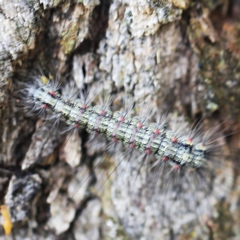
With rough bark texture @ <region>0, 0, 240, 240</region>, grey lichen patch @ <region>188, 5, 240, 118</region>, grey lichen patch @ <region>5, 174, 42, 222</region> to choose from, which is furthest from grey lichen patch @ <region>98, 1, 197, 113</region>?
grey lichen patch @ <region>5, 174, 42, 222</region>

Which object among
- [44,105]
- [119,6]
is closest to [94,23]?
[119,6]

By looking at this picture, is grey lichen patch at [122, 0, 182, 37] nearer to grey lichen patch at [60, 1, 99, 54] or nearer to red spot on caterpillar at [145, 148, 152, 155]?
grey lichen patch at [60, 1, 99, 54]

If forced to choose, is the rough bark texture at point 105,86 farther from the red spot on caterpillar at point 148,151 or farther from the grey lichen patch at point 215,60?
the red spot on caterpillar at point 148,151

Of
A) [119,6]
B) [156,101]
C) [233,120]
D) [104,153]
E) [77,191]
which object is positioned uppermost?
[119,6]

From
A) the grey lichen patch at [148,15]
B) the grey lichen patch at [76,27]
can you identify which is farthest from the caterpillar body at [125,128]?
the grey lichen patch at [148,15]

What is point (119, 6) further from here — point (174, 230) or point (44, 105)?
point (174, 230)

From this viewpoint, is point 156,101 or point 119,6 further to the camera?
point 156,101

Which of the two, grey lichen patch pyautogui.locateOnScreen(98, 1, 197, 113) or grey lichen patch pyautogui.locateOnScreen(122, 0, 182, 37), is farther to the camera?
grey lichen patch pyautogui.locateOnScreen(98, 1, 197, 113)

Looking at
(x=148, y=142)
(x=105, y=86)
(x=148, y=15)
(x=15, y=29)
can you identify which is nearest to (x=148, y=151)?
(x=148, y=142)
